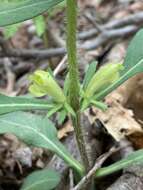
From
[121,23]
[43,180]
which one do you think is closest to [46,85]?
[43,180]

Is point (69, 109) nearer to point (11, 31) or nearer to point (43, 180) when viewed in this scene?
point (43, 180)

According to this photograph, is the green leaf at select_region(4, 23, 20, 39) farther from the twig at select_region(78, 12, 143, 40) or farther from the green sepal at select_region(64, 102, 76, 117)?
the green sepal at select_region(64, 102, 76, 117)

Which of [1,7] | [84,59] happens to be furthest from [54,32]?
[1,7]

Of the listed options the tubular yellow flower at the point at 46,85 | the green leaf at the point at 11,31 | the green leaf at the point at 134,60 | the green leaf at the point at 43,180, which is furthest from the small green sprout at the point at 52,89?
the green leaf at the point at 11,31

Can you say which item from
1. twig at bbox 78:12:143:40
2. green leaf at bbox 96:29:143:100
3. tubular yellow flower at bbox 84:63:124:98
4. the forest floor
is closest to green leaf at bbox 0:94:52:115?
tubular yellow flower at bbox 84:63:124:98

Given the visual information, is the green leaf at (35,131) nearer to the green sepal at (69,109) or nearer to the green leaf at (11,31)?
the green sepal at (69,109)

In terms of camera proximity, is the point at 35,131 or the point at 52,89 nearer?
the point at 52,89

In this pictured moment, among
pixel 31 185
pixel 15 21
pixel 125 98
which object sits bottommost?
pixel 125 98

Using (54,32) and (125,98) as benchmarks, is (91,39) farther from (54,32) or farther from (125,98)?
(125,98)
